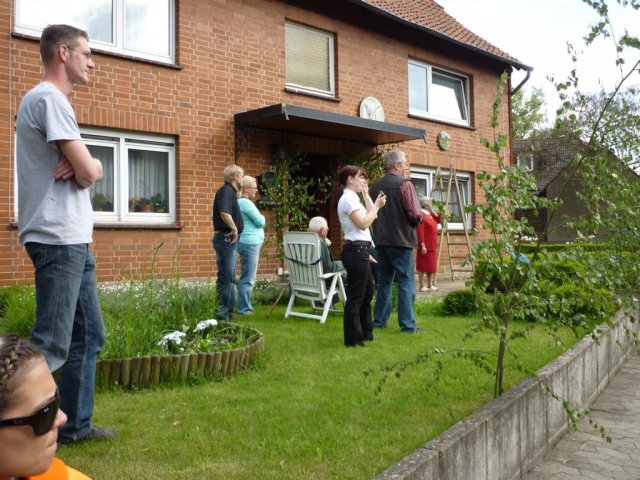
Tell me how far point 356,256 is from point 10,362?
15.3 ft

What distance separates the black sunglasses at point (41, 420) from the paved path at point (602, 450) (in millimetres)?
2806

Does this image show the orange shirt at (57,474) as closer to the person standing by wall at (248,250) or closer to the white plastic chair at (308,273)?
the white plastic chair at (308,273)

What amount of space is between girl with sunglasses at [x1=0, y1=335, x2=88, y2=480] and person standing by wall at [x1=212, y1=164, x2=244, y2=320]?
5.46m

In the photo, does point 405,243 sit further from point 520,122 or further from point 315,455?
point 520,122

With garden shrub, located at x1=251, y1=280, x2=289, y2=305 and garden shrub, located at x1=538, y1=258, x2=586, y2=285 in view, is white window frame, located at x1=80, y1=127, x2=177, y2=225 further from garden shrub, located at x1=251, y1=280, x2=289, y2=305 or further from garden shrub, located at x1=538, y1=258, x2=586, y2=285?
garden shrub, located at x1=538, y1=258, x2=586, y2=285

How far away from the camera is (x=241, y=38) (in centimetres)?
1102

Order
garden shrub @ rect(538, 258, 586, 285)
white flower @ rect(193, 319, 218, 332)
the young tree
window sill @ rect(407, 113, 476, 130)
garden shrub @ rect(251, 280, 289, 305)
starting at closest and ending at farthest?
garden shrub @ rect(538, 258, 586, 285) < white flower @ rect(193, 319, 218, 332) < garden shrub @ rect(251, 280, 289, 305) < window sill @ rect(407, 113, 476, 130) < the young tree

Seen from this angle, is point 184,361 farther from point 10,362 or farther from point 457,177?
point 457,177

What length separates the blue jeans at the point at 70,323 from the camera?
2.88m

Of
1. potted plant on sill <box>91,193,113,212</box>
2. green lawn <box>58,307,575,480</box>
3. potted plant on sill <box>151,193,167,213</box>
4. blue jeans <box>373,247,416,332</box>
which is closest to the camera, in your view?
green lawn <box>58,307,575,480</box>

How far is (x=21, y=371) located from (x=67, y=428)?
1.97 meters

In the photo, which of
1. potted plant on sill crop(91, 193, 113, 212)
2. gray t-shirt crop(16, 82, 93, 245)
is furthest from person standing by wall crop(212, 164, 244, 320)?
gray t-shirt crop(16, 82, 93, 245)

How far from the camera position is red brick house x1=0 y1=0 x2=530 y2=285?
29.7 feet

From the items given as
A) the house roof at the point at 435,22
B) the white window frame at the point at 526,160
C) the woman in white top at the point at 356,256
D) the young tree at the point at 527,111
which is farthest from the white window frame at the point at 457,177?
the young tree at the point at 527,111
